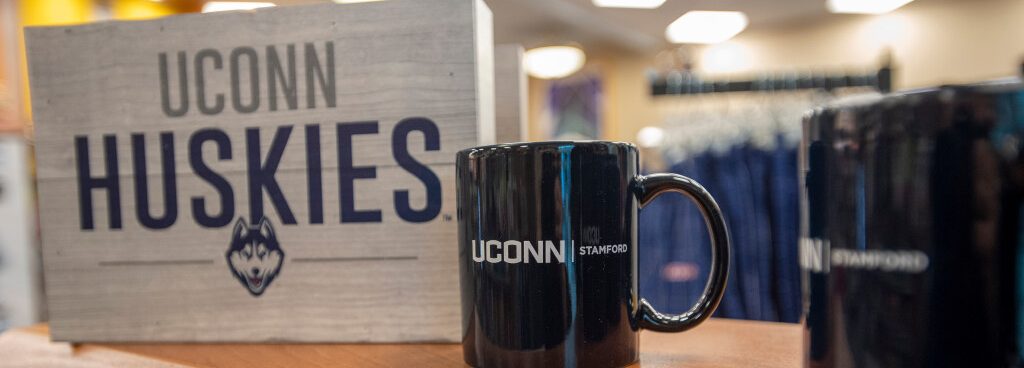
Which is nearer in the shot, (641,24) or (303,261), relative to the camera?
(303,261)

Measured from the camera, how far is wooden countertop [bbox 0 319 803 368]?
0.45m

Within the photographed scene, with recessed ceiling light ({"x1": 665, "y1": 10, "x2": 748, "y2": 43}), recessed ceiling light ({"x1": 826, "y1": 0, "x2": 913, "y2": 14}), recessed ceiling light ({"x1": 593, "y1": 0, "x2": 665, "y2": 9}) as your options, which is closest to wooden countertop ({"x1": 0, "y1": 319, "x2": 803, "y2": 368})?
recessed ceiling light ({"x1": 593, "y1": 0, "x2": 665, "y2": 9})

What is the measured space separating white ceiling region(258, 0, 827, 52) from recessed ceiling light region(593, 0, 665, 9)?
0.21ft

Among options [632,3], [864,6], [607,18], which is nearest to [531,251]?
[632,3]

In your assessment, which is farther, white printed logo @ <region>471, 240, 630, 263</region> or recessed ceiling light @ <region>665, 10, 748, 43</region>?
recessed ceiling light @ <region>665, 10, 748, 43</region>

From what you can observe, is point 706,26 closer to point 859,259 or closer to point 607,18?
point 607,18

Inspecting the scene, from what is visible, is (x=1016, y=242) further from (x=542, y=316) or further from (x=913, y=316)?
(x=542, y=316)

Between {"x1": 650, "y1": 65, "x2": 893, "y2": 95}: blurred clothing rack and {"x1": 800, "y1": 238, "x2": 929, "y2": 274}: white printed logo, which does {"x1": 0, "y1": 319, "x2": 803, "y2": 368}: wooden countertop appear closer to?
{"x1": 800, "y1": 238, "x2": 929, "y2": 274}: white printed logo

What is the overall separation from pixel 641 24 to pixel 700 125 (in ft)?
8.93

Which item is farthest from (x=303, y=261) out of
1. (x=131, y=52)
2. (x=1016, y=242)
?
(x=1016, y=242)

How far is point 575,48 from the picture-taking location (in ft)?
14.6

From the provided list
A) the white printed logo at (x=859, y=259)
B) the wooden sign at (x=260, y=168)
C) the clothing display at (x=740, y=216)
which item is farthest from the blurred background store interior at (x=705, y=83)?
the white printed logo at (x=859, y=259)

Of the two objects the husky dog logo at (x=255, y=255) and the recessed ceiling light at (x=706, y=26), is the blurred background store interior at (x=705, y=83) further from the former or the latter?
the husky dog logo at (x=255, y=255)

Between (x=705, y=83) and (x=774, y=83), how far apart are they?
167 millimetres
